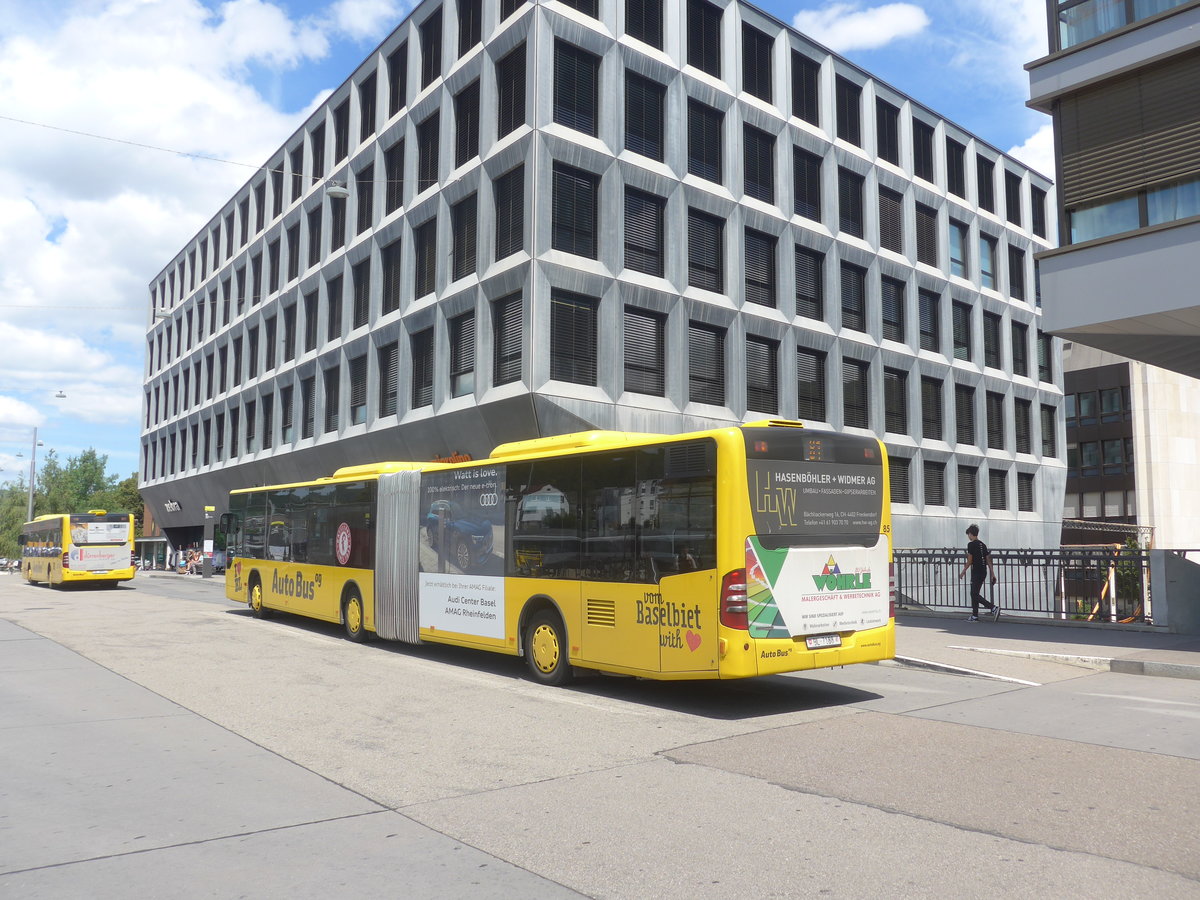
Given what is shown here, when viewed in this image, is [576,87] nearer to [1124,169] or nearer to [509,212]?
[509,212]

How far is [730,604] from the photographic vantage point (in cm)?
923

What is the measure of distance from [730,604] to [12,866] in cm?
609

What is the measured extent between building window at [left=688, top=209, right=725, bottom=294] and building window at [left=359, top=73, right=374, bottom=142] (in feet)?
42.8

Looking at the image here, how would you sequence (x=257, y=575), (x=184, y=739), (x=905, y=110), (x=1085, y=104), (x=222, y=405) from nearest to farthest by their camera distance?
(x=184, y=739), (x=1085, y=104), (x=257, y=575), (x=905, y=110), (x=222, y=405)

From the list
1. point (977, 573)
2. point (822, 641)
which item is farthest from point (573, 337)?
point (822, 641)

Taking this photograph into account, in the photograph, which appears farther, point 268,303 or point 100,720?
point 268,303

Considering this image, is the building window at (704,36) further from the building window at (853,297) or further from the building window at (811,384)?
the building window at (811,384)

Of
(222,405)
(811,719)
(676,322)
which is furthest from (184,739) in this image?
(222,405)

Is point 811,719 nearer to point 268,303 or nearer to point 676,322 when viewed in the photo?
point 676,322

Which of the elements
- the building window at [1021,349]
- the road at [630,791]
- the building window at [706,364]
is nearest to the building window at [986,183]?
the building window at [1021,349]

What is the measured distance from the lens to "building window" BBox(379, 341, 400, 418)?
30438 millimetres

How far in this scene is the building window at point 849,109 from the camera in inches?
1315

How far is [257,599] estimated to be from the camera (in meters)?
A: 20.8

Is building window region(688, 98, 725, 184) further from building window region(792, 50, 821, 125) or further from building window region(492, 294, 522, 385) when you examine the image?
building window region(492, 294, 522, 385)
